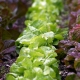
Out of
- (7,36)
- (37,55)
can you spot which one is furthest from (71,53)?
(7,36)

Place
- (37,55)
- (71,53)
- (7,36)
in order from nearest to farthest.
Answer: (71,53) < (37,55) < (7,36)

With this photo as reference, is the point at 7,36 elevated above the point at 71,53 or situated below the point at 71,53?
above

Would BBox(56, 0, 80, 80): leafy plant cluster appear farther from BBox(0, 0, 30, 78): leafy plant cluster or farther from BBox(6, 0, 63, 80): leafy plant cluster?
BBox(0, 0, 30, 78): leafy plant cluster

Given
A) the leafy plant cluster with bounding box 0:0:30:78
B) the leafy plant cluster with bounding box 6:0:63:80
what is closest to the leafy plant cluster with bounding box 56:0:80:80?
the leafy plant cluster with bounding box 6:0:63:80

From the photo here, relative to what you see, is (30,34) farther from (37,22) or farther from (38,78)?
(38,78)

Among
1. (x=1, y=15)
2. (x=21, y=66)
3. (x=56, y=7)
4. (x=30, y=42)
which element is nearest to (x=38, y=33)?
(x=30, y=42)

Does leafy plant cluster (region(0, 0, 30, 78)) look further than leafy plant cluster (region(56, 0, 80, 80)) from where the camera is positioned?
Yes

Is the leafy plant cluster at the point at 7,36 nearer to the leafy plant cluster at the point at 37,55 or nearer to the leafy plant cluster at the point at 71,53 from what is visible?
the leafy plant cluster at the point at 37,55

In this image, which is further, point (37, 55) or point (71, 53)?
point (37, 55)

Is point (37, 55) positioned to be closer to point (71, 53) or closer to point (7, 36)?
point (71, 53)

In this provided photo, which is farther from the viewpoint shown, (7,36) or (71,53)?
(7,36)

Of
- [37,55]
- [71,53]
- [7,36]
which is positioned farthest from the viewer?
[7,36]

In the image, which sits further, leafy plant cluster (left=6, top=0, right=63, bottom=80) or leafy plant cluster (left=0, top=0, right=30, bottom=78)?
leafy plant cluster (left=0, top=0, right=30, bottom=78)
